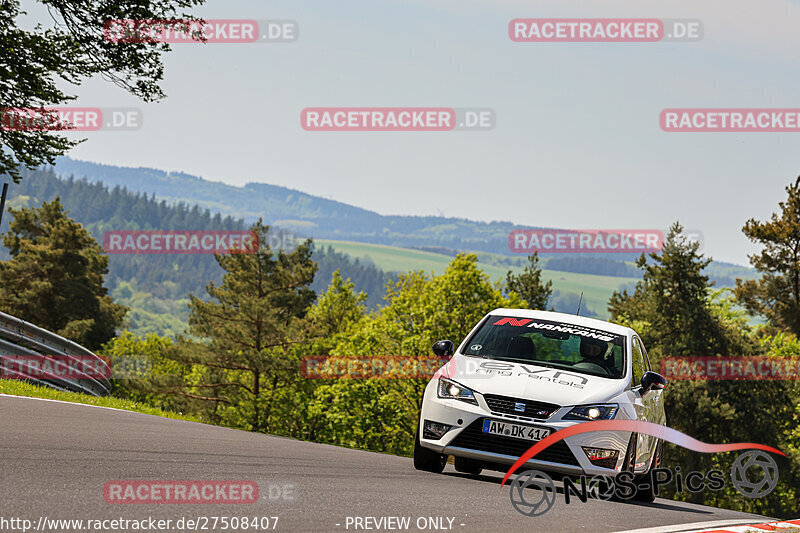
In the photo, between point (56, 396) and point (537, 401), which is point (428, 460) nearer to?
point (537, 401)

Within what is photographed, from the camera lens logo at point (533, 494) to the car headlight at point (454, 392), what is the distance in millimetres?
1041

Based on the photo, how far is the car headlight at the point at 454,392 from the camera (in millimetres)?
8719

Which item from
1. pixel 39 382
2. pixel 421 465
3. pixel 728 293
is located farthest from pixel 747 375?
pixel 421 465

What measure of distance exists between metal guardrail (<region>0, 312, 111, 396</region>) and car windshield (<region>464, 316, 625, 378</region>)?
1325cm

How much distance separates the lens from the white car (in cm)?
841

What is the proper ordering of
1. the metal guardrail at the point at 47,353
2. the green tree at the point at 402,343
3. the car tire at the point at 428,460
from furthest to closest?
the green tree at the point at 402,343, the metal guardrail at the point at 47,353, the car tire at the point at 428,460

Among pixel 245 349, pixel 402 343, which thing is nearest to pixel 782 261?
→ pixel 402 343

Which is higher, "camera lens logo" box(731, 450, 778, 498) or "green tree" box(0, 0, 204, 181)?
"green tree" box(0, 0, 204, 181)

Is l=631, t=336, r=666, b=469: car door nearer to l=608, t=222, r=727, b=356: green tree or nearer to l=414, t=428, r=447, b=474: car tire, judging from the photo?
l=414, t=428, r=447, b=474: car tire

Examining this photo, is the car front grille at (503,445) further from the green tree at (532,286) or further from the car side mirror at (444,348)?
the green tree at (532,286)

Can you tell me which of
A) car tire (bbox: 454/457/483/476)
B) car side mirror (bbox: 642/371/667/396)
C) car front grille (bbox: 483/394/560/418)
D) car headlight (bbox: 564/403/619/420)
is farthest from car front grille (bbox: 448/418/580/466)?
car tire (bbox: 454/457/483/476)

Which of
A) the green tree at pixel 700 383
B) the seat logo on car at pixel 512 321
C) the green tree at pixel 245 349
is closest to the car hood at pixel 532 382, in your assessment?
the seat logo on car at pixel 512 321

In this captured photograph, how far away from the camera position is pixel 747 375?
43.6 meters

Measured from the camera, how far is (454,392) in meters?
8.87
